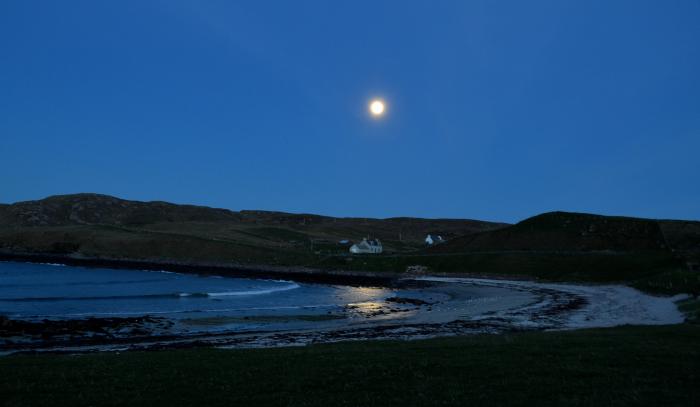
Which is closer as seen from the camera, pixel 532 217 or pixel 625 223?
pixel 625 223

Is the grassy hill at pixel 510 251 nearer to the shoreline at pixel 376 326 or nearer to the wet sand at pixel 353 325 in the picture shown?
the shoreline at pixel 376 326

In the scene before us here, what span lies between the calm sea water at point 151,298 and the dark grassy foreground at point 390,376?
104ft

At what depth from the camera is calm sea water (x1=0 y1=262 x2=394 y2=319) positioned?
171ft

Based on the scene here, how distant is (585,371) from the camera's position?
15289 millimetres

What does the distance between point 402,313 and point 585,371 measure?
36.0 m

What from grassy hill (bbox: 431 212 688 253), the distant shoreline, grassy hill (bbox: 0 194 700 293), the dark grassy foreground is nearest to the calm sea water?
the distant shoreline

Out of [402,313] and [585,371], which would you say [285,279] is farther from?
[585,371]

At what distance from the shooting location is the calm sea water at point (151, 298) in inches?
2056

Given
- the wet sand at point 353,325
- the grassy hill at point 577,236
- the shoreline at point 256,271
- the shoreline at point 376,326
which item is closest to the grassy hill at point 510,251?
the grassy hill at point 577,236

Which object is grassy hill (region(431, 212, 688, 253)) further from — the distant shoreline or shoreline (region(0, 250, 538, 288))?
the distant shoreline

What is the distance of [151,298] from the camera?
67.4 metres

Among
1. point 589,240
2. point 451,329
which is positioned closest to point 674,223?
point 589,240

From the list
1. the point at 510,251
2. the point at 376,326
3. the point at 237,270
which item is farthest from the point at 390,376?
the point at 237,270

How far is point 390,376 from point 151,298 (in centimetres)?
5843
